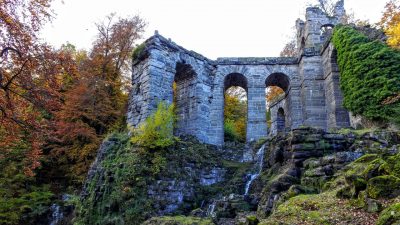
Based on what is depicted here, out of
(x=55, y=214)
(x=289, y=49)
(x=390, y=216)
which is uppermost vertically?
(x=289, y=49)

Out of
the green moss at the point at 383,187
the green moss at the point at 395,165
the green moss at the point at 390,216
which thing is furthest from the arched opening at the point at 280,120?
the green moss at the point at 390,216

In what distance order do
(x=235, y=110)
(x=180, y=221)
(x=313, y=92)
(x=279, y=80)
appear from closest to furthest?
1. (x=180, y=221)
2. (x=313, y=92)
3. (x=279, y=80)
4. (x=235, y=110)

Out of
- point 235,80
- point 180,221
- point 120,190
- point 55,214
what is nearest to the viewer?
point 180,221

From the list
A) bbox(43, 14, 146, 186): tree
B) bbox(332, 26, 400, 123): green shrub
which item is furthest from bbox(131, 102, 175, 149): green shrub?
bbox(332, 26, 400, 123): green shrub

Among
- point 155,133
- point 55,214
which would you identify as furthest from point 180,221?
point 55,214

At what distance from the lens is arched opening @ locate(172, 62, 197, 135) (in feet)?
53.6

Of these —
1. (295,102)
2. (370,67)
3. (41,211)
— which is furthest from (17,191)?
(370,67)

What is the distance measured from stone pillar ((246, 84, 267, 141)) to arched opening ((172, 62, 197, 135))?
2979 mm

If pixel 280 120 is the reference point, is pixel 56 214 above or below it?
below

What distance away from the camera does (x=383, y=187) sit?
5.61 m

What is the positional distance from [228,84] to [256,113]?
8.96 feet

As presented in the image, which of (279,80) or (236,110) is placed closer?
(279,80)

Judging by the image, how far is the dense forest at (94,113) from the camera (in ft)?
29.5

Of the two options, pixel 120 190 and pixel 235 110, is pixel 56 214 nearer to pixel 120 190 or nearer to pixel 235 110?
pixel 120 190
